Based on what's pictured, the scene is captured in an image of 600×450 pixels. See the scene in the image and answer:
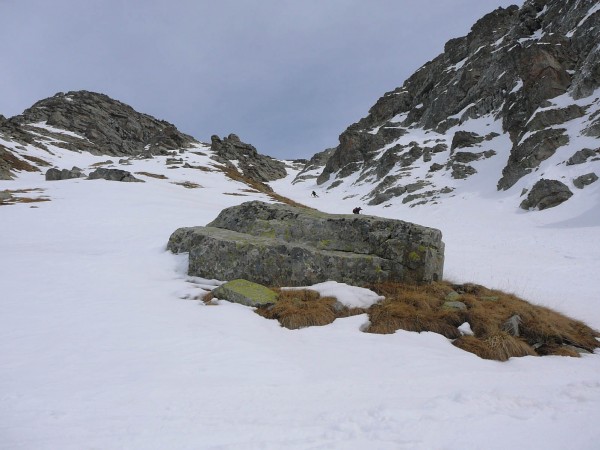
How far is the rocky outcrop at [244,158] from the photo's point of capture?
93844 millimetres

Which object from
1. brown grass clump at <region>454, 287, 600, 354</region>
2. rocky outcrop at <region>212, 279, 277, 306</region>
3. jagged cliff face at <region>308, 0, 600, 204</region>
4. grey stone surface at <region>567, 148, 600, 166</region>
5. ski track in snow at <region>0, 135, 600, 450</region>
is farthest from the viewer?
jagged cliff face at <region>308, 0, 600, 204</region>

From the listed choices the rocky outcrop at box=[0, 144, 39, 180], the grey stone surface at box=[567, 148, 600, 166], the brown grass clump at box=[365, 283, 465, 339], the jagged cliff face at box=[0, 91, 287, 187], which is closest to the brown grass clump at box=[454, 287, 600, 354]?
the brown grass clump at box=[365, 283, 465, 339]

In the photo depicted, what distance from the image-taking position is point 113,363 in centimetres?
482

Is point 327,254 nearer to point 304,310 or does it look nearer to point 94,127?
point 304,310

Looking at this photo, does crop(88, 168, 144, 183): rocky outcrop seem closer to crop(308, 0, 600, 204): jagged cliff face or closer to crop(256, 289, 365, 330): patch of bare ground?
crop(308, 0, 600, 204): jagged cliff face

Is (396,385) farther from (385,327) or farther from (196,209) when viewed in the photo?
(196,209)

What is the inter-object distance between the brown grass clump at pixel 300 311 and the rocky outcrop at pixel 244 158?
266ft

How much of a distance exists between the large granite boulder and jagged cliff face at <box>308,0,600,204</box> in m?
30.9

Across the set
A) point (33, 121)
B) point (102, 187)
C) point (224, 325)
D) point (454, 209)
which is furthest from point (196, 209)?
point (33, 121)

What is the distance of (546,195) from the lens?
1158 inches

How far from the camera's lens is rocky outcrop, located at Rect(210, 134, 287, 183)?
93.8 meters

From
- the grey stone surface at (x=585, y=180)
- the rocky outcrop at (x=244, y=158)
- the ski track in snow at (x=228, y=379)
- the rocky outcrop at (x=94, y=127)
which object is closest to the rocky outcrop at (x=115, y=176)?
the ski track in snow at (x=228, y=379)

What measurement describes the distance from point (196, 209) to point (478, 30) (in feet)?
303

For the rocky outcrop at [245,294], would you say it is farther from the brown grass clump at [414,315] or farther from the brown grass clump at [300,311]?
the brown grass clump at [414,315]
